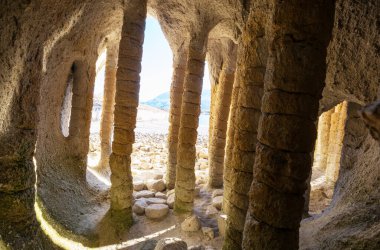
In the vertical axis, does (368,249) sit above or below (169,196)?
above

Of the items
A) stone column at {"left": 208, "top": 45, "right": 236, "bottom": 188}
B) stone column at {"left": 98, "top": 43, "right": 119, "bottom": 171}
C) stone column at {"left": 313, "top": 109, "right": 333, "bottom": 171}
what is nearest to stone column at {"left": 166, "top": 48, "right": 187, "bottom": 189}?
stone column at {"left": 208, "top": 45, "right": 236, "bottom": 188}

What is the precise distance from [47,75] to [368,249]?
7.38 metres

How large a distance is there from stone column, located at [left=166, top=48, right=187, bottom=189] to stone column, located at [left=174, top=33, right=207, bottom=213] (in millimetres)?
1832

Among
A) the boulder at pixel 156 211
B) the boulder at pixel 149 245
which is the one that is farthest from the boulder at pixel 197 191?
the boulder at pixel 149 245

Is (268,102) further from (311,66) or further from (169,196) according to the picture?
(169,196)

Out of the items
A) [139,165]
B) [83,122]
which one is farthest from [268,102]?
[139,165]

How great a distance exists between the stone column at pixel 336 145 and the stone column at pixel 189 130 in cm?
579

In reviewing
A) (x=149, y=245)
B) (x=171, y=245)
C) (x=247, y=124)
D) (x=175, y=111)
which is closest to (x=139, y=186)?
(x=175, y=111)

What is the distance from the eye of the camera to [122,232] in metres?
6.67

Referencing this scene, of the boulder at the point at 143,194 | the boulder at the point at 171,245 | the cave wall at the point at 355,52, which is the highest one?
the cave wall at the point at 355,52

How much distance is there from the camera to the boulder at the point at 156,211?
23.8 feet

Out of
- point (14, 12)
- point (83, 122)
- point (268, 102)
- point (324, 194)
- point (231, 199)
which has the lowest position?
point (324, 194)

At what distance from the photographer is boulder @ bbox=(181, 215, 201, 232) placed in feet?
22.1

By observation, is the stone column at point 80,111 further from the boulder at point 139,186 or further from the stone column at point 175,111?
the stone column at point 175,111
